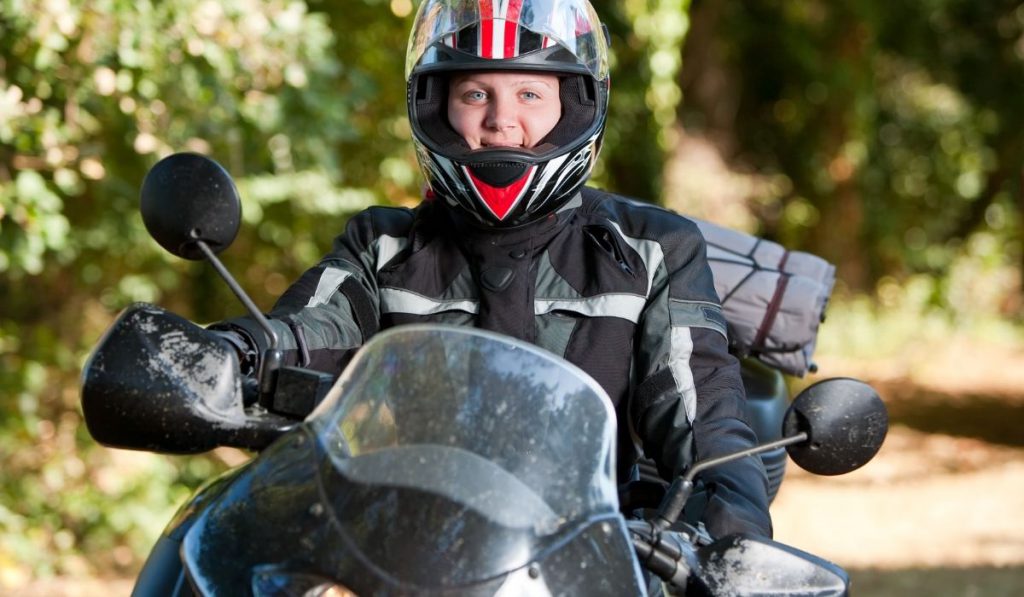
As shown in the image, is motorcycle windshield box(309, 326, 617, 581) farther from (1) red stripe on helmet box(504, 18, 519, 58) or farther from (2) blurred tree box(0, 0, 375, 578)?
(2) blurred tree box(0, 0, 375, 578)

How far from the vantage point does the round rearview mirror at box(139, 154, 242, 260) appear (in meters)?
2.34

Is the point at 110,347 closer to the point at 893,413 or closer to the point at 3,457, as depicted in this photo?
the point at 3,457

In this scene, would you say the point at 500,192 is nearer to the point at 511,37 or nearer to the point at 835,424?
the point at 511,37

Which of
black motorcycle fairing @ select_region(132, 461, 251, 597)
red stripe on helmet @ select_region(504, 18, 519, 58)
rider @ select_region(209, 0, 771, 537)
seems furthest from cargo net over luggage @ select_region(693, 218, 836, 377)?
black motorcycle fairing @ select_region(132, 461, 251, 597)

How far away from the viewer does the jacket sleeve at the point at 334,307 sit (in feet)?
9.38

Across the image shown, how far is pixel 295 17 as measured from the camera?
611cm

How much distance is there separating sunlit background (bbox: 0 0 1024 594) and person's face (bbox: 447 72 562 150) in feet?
9.64

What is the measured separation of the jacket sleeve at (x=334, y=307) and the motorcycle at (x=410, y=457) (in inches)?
19.7

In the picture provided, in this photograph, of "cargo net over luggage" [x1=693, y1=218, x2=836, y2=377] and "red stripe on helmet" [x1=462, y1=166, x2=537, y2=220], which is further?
"cargo net over luggage" [x1=693, y1=218, x2=836, y2=377]

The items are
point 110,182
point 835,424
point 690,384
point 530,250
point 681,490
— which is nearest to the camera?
point 681,490

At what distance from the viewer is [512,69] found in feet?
10.1

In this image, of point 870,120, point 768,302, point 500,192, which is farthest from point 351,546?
point 870,120

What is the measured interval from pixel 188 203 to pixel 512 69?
Result: 986 mm

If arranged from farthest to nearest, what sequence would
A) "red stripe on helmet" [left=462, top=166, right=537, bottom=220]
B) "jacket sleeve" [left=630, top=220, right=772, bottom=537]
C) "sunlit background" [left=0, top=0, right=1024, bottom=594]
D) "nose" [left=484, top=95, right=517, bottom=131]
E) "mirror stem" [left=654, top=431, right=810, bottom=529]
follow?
1. "sunlit background" [left=0, top=0, right=1024, bottom=594]
2. "nose" [left=484, top=95, right=517, bottom=131]
3. "red stripe on helmet" [left=462, top=166, right=537, bottom=220]
4. "jacket sleeve" [left=630, top=220, right=772, bottom=537]
5. "mirror stem" [left=654, top=431, right=810, bottom=529]
